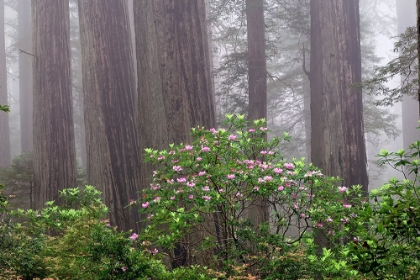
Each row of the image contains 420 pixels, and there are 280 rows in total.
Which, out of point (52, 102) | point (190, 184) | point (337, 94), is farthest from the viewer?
point (52, 102)

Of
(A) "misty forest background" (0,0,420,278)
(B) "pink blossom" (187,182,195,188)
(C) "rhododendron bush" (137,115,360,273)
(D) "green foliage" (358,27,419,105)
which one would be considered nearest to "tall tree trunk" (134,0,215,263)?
(A) "misty forest background" (0,0,420,278)

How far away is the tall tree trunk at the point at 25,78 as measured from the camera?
21500mm

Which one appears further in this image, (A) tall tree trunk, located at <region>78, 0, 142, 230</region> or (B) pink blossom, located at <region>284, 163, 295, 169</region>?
(A) tall tree trunk, located at <region>78, 0, 142, 230</region>

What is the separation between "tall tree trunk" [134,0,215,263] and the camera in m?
6.45

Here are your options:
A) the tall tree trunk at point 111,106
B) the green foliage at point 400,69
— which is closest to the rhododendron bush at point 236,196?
the tall tree trunk at point 111,106

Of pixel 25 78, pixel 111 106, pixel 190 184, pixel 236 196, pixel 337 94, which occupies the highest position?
pixel 25 78

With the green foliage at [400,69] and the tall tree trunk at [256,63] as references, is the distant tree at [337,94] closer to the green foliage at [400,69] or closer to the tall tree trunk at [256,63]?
the green foliage at [400,69]

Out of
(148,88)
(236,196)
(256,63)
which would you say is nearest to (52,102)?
(148,88)

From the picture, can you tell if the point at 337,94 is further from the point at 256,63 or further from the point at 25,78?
the point at 25,78

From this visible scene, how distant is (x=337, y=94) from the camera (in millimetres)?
9281

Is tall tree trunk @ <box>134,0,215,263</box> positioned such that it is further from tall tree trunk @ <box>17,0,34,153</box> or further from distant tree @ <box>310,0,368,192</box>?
tall tree trunk @ <box>17,0,34,153</box>

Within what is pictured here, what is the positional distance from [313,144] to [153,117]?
4.17 m

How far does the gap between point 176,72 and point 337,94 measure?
388cm

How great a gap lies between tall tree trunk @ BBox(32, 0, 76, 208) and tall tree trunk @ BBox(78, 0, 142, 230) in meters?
1.84
